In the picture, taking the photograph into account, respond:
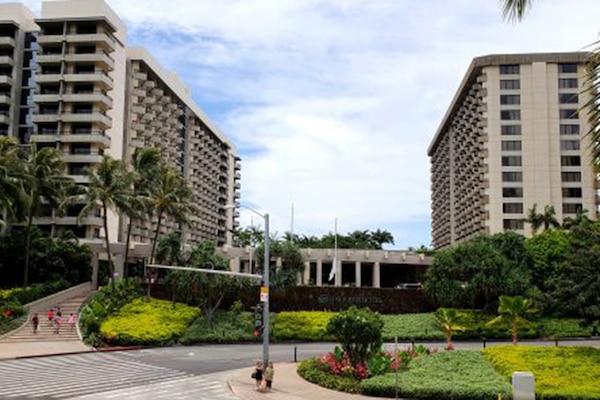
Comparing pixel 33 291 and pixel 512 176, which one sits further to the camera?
pixel 512 176

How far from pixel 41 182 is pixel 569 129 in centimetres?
7499

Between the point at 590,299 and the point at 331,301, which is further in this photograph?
the point at 331,301


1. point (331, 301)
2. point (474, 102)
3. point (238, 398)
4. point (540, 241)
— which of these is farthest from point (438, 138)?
point (238, 398)

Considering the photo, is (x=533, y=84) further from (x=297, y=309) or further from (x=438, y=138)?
(x=297, y=309)

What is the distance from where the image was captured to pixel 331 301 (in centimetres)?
5684

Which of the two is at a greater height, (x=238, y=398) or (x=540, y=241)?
(x=540, y=241)

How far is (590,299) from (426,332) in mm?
13764

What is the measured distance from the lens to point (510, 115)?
99188 millimetres

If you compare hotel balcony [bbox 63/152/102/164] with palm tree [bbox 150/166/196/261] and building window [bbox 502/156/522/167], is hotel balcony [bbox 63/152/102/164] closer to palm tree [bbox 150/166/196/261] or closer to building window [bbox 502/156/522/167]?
palm tree [bbox 150/166/196/261]

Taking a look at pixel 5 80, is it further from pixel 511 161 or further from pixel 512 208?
pixel 512 208

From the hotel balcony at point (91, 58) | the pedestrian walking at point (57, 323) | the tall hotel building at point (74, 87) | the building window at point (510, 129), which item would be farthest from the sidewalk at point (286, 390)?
the building window at point (510, 129)

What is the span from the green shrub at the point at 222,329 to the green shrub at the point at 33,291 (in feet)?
47.7

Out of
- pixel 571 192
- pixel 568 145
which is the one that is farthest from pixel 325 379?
pixel 568 145

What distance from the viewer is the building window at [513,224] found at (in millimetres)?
96438
